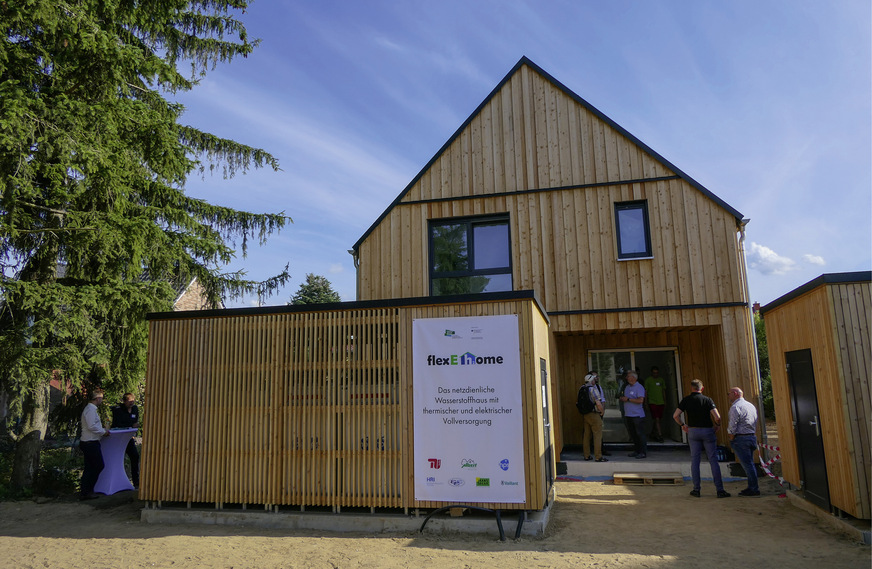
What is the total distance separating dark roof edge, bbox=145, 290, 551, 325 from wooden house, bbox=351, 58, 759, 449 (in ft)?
12.5

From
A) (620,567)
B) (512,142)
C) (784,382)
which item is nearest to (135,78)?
(512,142)

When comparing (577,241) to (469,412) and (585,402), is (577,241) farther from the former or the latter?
(469,412)

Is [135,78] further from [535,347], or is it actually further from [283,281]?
[535,347]

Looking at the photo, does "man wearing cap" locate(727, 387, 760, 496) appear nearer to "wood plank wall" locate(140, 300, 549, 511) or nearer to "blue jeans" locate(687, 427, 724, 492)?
"blue jeans" locate(687, 427, 724, 492)

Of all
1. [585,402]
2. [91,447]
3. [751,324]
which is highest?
[751,324]

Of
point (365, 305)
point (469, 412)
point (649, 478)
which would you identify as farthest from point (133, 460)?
point (649, 478)

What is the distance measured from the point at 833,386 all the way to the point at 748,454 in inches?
119

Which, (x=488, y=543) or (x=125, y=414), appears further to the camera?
(x=125, y=414)

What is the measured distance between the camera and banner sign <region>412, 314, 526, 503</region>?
7.17 m

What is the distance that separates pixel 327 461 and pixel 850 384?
6262mm

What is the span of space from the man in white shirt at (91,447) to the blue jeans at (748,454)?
9.97m

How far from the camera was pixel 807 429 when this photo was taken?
7.54 metres

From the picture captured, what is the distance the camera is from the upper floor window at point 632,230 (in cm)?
1215

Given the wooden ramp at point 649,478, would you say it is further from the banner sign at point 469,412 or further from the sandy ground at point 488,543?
the banner sign at point 469,412
